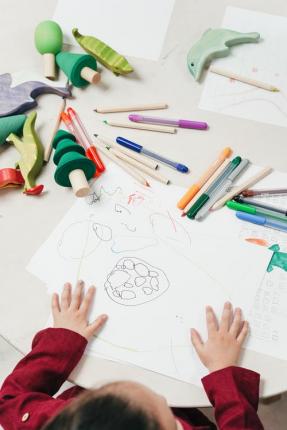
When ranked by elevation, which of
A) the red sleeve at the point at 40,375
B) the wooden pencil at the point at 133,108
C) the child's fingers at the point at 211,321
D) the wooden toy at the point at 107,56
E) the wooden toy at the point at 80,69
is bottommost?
the red sleeve at the point at 40,375

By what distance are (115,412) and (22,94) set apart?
623mm

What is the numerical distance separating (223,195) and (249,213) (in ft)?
0.17

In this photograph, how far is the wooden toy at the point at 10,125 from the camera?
35.4 inches

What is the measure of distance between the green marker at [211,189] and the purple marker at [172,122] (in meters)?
0.09

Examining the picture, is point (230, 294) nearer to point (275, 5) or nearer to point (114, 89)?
point (114, 89)

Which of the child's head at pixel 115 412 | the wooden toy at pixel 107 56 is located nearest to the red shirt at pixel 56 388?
the child's head at pixel 115 412

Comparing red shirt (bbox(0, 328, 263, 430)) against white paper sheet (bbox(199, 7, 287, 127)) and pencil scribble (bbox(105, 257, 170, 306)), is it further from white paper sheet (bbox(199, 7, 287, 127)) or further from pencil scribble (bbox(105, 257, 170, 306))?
white paper sheet (bbox(199, 7, 287, 127))

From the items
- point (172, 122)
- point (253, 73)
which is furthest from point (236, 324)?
point (253, 73)

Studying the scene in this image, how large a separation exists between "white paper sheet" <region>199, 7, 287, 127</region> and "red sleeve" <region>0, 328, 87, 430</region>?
1.53 ft

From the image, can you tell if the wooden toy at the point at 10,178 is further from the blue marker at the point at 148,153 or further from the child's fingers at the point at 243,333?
the child's fingers at the point at 243,333

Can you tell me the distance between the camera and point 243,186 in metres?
0.82

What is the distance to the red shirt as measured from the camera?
2.15 ft

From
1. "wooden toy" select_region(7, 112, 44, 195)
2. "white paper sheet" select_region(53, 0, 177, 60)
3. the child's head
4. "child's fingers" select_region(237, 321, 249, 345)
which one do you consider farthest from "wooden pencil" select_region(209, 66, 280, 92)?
the child's head

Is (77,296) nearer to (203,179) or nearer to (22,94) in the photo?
(203,179)
